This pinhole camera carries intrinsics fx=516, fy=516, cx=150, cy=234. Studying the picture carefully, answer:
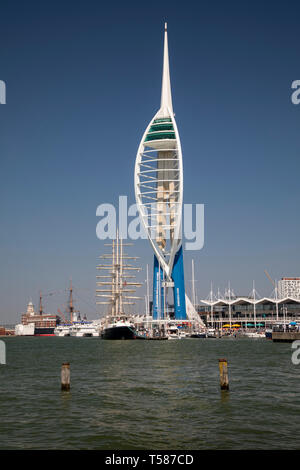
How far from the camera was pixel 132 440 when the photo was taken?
597 inches

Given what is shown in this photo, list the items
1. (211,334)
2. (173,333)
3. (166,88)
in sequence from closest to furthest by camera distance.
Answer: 1. (173,333)
2. (211,334)
3. (166,88)

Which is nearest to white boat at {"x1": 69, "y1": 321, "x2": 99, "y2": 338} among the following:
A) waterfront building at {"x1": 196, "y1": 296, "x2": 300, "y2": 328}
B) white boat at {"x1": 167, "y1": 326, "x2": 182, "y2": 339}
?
waterfront building at {"x1": 196, "y1": 296, "x2": 300, "y2": 328}

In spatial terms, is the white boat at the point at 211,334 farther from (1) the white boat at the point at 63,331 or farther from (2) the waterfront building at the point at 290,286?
(1) the white boat at the point at 63,331

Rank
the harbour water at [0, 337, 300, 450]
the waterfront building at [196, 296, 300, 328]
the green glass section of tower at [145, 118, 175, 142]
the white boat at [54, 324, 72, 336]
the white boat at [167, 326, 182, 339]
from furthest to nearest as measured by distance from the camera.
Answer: the white boat at [54, 324, 72, 336]
the waterfront building at [196, 296, 300, 328]
the green glass section of tower at [145, 118, 175, 142]
the white boat at [167, 326, 182, 339]
the harbour water at [0, 337, 300, 450]

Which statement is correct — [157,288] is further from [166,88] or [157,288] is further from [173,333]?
[166,88]

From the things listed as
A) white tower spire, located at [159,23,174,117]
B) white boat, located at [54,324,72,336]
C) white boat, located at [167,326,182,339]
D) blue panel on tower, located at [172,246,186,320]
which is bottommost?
white boat, located at [54,324,72,336]

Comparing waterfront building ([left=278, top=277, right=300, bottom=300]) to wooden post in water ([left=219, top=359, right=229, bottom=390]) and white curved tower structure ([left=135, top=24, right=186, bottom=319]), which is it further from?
wooden post in water ([left=219, top=359, right=229, bottom=390])

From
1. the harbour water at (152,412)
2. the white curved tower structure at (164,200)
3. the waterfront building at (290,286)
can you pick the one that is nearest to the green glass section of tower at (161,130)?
the white curved tower structure at (164,200)

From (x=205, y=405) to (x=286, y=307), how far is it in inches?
5302

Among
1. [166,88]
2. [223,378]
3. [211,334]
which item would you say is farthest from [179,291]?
[223,378]

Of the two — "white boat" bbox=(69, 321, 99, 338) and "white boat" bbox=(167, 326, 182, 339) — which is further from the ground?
"white boat" bbox=(167, 326, 182, 339)

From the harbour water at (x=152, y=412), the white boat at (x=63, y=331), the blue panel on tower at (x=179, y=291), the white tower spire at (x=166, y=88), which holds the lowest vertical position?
the white boat at (x=63, y=331)

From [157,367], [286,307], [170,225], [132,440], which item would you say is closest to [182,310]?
[170,225]

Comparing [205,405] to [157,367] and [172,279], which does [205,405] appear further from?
[172,279]
